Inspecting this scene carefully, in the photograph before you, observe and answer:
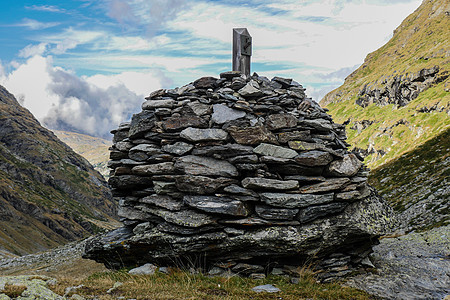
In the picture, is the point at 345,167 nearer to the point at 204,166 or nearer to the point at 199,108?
the point at 204,166

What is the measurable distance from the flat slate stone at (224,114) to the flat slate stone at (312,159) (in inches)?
133

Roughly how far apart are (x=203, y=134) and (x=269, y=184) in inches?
153

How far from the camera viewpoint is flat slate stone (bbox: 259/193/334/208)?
13.6m

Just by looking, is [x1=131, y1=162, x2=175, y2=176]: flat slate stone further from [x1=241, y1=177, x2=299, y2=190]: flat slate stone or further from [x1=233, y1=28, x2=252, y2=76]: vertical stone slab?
[x1=233, y1=28, x2=252, y2=76]: vertical stone slab

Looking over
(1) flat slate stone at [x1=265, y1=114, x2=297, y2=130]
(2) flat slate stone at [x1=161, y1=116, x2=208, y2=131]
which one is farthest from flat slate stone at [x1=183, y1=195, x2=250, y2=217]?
(1) flat slate stone at [x1=265, y1=114, x2=297, y2=130]

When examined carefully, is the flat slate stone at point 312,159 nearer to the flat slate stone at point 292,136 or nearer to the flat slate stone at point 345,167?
the flat slate stone at point 345,167

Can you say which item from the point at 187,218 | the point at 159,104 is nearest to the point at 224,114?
the point at 159,104

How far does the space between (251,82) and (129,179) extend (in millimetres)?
8009

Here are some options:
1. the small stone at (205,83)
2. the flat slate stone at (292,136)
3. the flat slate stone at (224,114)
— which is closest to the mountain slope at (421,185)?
the flat slate stone at (292,136)

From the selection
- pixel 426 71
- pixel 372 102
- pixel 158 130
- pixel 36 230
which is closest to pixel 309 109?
pixel 158 130

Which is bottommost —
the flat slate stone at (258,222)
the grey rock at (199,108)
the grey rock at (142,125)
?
the flat slate stone at (258,222)

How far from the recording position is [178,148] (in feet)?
49.2

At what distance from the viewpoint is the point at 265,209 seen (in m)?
13.8

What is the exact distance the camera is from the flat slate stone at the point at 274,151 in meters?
14.3
